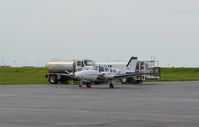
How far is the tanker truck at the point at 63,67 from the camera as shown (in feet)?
206

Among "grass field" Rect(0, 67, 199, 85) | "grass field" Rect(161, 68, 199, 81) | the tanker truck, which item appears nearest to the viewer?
the tanker truck


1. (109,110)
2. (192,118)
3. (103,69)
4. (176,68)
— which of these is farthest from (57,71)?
(176,68)

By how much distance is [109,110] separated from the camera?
24141mm

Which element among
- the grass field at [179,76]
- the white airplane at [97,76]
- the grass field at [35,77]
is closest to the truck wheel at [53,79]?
the grass field at [35,77]

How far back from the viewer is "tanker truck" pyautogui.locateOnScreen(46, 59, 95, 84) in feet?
206

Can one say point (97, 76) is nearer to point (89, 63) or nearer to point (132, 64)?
point (132, 64)

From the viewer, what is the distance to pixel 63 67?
63656 mm

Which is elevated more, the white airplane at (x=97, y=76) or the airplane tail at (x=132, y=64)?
the airplane tail at (x=132, y=64)

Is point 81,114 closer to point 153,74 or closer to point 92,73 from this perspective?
point 92,73

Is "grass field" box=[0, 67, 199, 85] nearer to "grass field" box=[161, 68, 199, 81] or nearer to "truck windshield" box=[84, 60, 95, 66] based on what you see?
"grass field" box=[161, 68, 199, 81]

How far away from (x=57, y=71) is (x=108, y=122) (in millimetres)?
45681

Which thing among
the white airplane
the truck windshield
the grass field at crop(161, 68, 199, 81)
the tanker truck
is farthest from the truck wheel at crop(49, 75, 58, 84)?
the grass field at crop(161, 68, 199, 81)

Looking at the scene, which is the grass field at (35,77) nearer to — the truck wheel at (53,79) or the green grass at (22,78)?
the green grass at (22,78)

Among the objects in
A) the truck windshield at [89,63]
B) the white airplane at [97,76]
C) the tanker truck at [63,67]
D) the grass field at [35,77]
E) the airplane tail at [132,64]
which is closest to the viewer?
the white airplane at [97,76]
